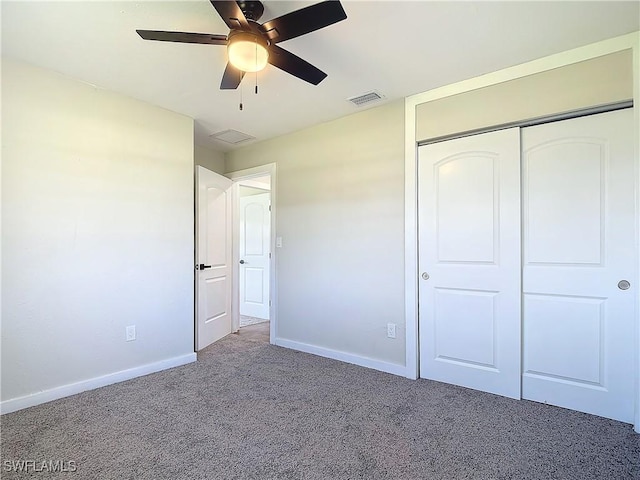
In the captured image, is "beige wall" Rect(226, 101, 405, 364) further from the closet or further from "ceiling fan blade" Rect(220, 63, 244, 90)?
"ceiling fan blade" Rect(220, 63, 244, 90)

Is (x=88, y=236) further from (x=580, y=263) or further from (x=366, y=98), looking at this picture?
(x=580, y=263)

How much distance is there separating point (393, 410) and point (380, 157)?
6.91 ft

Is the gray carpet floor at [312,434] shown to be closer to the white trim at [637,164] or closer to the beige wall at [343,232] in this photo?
the white trim at [637,164]

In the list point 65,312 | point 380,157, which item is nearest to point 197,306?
point 65,312

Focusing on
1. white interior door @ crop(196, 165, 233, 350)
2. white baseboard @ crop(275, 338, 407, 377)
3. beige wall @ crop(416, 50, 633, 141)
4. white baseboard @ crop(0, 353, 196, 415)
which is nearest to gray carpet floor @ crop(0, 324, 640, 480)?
white baseboard @ crop(0, 353, 196, 415)

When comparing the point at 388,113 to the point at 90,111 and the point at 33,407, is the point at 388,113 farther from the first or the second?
the point at 33,407

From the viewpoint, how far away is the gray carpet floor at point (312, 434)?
1727 millimetres

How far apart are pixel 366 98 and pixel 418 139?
1.90 ft

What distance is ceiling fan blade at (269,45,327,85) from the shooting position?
179 cm

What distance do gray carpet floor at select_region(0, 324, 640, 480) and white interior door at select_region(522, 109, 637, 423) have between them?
8.0 inches

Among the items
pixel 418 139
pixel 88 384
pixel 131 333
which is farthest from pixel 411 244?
pixel 88 384

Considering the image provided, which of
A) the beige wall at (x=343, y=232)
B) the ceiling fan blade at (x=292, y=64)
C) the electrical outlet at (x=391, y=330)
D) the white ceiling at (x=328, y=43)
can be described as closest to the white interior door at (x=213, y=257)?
the beige wall at (x=343, y=232)

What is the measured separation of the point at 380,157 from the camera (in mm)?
3158

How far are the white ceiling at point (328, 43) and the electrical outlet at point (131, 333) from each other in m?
1.99
